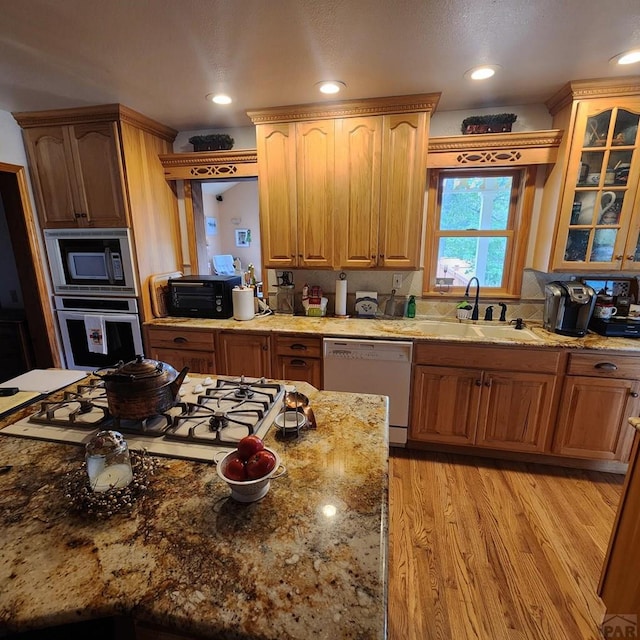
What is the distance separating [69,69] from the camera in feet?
6.32

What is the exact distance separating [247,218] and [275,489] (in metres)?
6.50

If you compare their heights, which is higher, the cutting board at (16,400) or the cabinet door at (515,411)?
the cutting board at (16,400)

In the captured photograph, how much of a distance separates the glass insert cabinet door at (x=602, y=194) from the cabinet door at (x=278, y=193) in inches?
74.2

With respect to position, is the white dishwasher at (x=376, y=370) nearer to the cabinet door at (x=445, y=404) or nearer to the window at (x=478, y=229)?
the cabinet door at (x=445, y=404)

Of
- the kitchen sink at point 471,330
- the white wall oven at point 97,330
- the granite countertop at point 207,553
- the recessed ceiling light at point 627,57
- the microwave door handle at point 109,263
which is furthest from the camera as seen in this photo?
the white wall oven at point 97,330

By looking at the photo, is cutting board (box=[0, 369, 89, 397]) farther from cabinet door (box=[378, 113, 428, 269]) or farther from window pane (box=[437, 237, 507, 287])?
window pane (box=[437, 237, 507, 287])

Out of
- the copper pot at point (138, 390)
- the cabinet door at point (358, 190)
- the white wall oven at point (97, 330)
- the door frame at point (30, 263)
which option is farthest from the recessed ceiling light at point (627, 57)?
the door frame at point (30, 263)

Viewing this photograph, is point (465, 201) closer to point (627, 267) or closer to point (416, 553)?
point (627, 267)

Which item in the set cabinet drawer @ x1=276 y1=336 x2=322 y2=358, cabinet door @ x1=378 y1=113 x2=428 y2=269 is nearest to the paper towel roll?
cabinet door @ x1=378 y1=113 x2=428 y2=269

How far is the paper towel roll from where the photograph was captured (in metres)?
2.79

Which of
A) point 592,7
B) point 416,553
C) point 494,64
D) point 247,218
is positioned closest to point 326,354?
point 416,553

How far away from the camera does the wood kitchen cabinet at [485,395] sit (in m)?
2.22

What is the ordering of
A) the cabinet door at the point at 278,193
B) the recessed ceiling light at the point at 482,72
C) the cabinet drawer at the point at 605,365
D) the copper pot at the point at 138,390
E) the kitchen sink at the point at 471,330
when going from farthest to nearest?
the cabinet door at the point at 278,193, the kitchen sink at the point at 471,330, the cabinet drawer at the point at 605,365, the recessed ceiling light at the point at 482,72, the copper pot at the point at 138,390

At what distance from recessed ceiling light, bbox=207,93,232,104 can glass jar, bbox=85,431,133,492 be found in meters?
2.30
